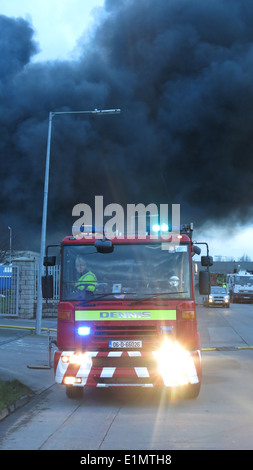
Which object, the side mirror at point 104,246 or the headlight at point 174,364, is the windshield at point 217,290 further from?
the headlight at point 174,364

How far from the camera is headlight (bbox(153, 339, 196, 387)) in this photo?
25.2ft

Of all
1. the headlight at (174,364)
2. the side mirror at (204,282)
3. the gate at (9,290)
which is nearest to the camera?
the headlight at (174,364)

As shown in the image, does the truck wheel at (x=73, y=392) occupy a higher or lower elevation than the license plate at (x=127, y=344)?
lower

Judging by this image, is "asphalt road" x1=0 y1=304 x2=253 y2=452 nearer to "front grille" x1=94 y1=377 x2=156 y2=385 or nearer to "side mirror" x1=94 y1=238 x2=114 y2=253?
"front grille" x1=94 y1=377 x2=156 y2=385

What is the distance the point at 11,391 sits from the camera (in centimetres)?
857

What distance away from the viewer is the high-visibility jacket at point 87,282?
822cm

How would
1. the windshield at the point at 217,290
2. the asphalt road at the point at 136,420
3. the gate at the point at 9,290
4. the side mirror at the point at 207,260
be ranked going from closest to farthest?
the asphalt road at the point at 136,420 < the side mirror at the point at 207,260 < the gate at the point at 9,290 < the windshield at the point at 217,290

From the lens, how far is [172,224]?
899 centimetres

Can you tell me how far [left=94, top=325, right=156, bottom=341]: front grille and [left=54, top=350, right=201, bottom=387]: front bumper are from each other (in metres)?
0.21

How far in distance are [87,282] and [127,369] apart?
1.39 metres

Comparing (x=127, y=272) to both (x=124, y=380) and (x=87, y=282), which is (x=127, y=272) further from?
(x=124, y=380)

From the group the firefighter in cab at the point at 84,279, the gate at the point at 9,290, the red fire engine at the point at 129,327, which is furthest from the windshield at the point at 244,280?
the firefighter in cab at the point at 84,279

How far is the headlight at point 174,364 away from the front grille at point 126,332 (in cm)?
25

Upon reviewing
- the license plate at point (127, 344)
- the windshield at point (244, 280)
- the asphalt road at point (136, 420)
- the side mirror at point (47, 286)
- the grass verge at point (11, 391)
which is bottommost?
the asphalt road at point (136, 420)
